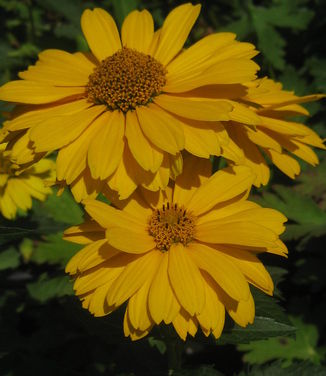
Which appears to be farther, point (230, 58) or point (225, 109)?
point (230, 58)

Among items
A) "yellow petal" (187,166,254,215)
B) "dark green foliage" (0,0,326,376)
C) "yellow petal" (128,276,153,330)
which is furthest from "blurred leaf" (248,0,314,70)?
"yellow petal" (128,276,153,330)

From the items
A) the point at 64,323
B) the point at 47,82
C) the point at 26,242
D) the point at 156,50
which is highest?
the point at 156,50

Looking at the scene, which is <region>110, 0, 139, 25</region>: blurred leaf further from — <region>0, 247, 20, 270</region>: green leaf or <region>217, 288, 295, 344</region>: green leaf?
<region>217, 288, 295, 344</region>: green leaf

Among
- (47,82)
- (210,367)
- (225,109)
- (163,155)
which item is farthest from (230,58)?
(210,367)

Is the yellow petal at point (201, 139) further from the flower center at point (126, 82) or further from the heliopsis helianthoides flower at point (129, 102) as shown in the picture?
the flower center at point (126, 82)

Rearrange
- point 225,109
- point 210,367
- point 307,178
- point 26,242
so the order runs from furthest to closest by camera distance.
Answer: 1. point 26,242
2. point 307,178
3. point 210,367
4. point 225,109

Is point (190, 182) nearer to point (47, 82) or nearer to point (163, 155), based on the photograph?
point (163, 155)

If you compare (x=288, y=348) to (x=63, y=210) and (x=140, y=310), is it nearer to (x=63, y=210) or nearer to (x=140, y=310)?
(x=63, y=210)
